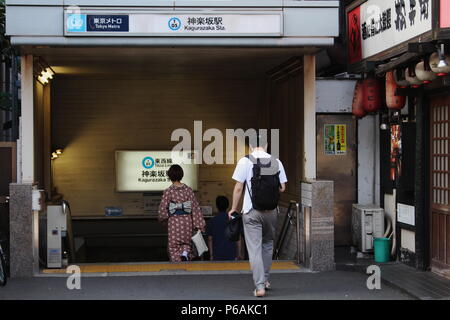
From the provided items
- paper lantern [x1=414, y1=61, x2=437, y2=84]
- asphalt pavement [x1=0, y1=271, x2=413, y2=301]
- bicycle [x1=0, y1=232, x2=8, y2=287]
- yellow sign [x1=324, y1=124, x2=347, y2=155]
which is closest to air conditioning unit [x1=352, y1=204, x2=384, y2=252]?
yellow sign [x1=324, y1=124, x2=347, y2=155]

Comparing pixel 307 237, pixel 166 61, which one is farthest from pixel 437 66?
pixel 166 61

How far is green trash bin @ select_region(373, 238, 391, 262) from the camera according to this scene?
11.9m

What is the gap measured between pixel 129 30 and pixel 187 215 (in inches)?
128

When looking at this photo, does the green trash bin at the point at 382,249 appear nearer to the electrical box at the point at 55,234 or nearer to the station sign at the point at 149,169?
the electrical box at the point at 55,234

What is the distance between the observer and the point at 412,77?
10.2 m

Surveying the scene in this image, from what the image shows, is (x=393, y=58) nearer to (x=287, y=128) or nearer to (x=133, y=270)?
(x=287, y=128)

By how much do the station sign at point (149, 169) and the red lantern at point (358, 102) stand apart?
5.13 m

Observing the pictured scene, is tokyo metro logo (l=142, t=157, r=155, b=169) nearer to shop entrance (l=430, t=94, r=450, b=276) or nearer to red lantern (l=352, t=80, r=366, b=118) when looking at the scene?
red lantern (l=352, t=80, r=366, b=118)

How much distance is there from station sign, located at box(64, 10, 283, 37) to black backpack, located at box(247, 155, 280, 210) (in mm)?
2307

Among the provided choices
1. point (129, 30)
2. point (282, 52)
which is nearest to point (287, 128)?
point (282, 52)

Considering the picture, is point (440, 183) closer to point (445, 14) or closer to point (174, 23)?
point (445, 14)

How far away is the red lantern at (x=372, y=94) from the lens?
12141mm

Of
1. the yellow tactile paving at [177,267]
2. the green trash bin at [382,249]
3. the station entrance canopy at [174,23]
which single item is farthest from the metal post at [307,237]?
the station entrance canopy at [174,23]

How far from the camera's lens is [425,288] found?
9672mm
